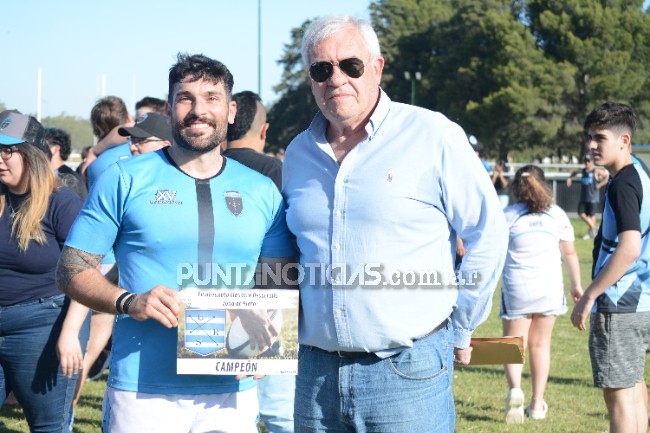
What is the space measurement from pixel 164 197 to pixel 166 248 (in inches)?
7.6

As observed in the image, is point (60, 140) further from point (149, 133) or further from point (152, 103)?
point (149, 133)

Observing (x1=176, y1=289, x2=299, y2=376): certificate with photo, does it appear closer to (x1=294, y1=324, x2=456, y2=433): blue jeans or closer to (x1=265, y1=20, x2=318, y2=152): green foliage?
(x1=294, y1=324, x2=456, y2=433): blue jeans

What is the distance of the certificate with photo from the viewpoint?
309 centimetres

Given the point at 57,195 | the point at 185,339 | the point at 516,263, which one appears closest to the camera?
the point at 185,339

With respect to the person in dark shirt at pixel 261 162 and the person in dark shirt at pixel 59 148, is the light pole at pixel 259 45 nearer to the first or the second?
the person in dark shirt at pixel 59 148

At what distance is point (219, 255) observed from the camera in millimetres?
3320

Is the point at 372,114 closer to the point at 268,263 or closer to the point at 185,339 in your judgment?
the point at 268,263

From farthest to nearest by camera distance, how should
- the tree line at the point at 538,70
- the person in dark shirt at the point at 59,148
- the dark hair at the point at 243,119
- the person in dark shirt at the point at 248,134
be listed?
1. the tree line at the point at 538,70
2. the person in dark shirt at the point at 59,148
3. the dark hair at the point at 243,119
4. the person in dark shirt at the point at 248,134

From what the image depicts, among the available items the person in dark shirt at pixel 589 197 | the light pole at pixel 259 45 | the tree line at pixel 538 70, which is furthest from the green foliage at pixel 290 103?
the person in dark shirt at pixel 589 197

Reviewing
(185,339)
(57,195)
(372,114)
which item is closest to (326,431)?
(185,339)

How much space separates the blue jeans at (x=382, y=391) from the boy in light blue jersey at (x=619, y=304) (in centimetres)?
229

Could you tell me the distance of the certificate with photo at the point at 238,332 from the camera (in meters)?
3.09

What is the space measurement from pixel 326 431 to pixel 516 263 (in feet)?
14.7

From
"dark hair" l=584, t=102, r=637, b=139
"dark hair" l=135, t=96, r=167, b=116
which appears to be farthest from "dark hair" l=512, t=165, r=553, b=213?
"dark hair" l=135, t=96, r=167, b=116
